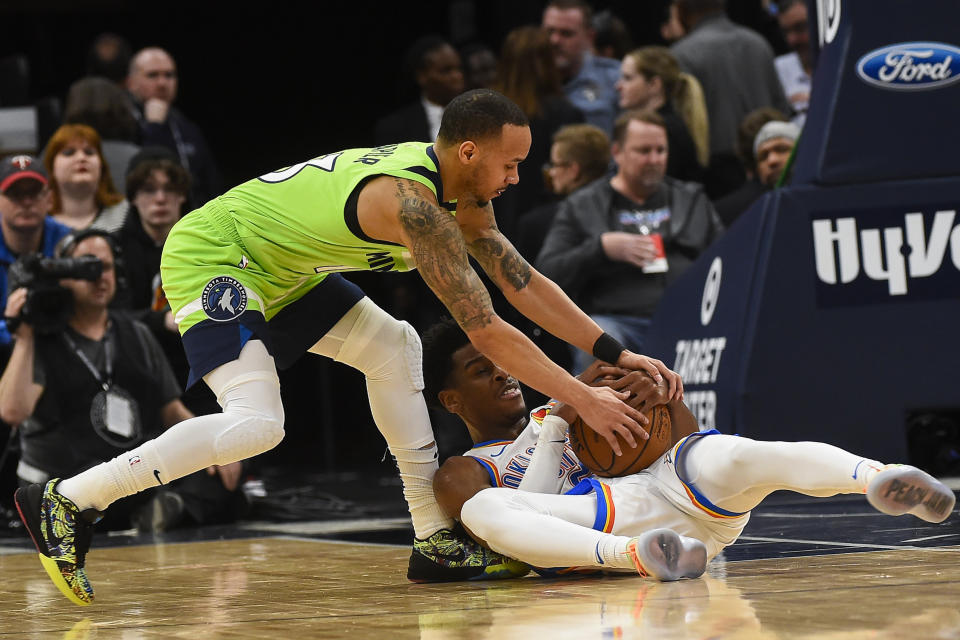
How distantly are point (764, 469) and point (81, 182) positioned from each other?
5.00 m

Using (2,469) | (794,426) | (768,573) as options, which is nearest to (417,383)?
(768,573)

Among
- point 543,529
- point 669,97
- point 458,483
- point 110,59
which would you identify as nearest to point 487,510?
point 543,529

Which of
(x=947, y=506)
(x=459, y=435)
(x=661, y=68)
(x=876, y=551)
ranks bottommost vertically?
(x=459, y=435)

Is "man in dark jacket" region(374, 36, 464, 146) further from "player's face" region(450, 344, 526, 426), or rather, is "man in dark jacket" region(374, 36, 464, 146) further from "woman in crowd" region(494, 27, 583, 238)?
"player's face" region(450, 344, 526, 426)

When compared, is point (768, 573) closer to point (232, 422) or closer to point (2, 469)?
point (232, 422)

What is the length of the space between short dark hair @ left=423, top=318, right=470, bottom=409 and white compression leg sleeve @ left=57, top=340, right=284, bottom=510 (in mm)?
644

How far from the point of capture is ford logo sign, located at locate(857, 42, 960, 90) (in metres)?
6.32

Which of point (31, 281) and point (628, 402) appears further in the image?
point (31, 281)

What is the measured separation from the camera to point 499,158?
159 inches

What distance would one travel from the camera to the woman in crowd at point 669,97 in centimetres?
837

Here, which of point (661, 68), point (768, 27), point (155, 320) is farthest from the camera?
point (768, 27)

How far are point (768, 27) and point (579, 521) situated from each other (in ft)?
29.6

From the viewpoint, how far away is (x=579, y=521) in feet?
13.0

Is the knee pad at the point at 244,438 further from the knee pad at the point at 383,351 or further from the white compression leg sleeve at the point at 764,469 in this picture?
the white compression leg sleeve at the point at 764,469
